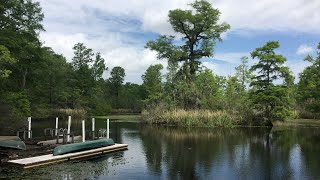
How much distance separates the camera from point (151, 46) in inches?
2157

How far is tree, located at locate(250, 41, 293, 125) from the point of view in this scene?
39656 mm

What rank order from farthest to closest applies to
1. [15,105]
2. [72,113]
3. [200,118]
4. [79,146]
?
1. [72,113]
2. [200,118]
3. [15,105]
4. [79,146]

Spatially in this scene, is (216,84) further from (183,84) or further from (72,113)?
(72,113)

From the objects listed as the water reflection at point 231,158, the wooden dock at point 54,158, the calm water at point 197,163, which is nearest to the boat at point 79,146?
the wooden dock at point 54,158

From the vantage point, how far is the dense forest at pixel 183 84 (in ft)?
110

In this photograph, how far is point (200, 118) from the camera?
4212 cm

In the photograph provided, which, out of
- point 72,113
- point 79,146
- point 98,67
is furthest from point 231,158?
point 98,67

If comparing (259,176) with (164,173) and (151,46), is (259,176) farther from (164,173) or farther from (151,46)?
(151,46)

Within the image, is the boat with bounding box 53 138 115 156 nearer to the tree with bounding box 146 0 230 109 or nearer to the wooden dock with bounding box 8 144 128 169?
the wooden dock with bounding box 8 144 128 169

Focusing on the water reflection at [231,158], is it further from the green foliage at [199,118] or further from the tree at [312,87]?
the tree at [312,87]

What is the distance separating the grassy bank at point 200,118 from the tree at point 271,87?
3690 mm

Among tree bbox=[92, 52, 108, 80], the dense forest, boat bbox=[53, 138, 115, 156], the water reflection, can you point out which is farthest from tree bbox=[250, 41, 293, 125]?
tree bbox=[92, 52, 108, 80]

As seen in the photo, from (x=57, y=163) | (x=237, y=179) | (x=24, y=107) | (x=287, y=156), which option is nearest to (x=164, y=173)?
(x=237, y=179)

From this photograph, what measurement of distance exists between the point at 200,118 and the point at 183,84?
7.51 metres
